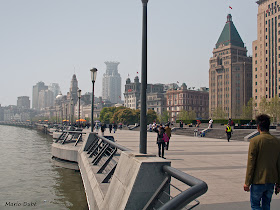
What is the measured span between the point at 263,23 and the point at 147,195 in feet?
390

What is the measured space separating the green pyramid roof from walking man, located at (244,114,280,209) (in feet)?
454

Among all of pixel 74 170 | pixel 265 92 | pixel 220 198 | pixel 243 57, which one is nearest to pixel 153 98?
pixel 243 57

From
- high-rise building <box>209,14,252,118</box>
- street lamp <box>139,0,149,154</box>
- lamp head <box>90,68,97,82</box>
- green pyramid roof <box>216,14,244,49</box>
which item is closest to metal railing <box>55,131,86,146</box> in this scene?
lamp head <box>90,68,97,82</box>

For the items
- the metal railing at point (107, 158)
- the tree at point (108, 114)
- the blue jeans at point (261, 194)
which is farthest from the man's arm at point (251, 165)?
the tree at point (108, 114)

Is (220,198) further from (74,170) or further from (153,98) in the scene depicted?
(153,98)

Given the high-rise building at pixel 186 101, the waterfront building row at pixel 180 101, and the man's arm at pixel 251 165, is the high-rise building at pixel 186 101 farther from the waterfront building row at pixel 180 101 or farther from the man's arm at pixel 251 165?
the man's arm at pixel 251 165

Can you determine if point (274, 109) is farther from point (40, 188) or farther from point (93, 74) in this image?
point (40, 188)

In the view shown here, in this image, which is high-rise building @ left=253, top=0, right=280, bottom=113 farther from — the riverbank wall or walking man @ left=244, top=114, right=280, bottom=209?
walking man @ left=244, top=114, right=280, bottom=209

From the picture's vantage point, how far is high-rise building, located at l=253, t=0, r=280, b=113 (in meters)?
104

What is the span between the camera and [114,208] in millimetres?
5727

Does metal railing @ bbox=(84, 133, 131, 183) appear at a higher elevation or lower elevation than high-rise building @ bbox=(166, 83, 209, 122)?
lower

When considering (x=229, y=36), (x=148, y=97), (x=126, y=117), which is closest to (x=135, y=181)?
(x=126, y=117)

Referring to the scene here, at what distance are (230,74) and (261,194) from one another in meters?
128

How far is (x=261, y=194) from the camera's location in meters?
4.56
